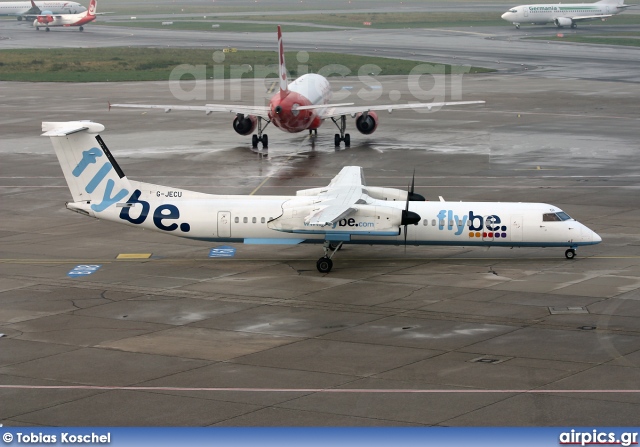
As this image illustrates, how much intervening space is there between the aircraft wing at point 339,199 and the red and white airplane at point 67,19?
136 m

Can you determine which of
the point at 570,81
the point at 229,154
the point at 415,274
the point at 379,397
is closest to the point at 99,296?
the point at 415,274

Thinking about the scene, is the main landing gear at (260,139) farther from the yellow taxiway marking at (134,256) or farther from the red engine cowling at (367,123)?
the yellow taxiway marking at (134,256)

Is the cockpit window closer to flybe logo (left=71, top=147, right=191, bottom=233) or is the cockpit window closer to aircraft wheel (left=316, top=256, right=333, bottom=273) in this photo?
aircraft wheel (left=316, top=256, right=333, bottom=273)

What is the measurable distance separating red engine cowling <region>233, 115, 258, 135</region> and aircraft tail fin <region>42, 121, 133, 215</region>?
2852cm

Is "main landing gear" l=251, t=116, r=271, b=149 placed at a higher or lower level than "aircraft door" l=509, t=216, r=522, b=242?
lower

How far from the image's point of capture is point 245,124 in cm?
6912

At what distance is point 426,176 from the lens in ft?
191

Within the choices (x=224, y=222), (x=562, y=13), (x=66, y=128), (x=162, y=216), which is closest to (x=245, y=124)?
(x=162, y=216)

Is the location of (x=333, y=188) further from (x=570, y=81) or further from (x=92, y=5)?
(x=92, y=5)

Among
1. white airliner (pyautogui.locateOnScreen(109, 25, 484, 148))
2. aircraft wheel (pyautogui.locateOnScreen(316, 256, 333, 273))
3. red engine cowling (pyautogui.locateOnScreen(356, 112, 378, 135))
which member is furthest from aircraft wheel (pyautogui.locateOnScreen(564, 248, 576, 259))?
red engine cowling (pyautogui.locateOnScreen(356, 112, 378, 135))

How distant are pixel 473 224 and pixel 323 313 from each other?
9555 millimetres

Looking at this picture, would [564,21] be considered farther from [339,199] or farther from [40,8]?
[339,199]

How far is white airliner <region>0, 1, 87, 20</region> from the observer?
7092 inches

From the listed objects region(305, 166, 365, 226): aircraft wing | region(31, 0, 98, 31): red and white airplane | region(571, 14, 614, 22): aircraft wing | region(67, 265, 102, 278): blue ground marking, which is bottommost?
region(67, 265, 102, 278): blue ground marking
